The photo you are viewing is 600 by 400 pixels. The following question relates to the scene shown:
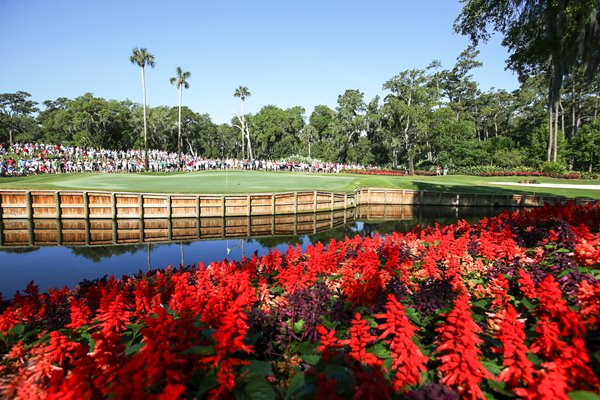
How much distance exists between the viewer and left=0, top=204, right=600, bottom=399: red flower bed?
7.94 ft

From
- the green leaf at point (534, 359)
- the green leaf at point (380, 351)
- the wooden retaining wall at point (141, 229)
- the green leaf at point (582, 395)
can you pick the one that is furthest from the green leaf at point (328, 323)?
the wooden retaining wall at point (141, 229)

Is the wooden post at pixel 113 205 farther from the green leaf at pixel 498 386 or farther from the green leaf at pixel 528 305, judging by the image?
the green leaf at pixel 498 386

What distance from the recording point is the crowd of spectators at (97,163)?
4016 cm

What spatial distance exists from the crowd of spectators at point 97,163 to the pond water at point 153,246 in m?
22.1

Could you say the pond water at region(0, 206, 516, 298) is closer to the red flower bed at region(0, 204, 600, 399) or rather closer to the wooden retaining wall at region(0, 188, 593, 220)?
the wooden retaining wall at region(0, 188, 593, 220)

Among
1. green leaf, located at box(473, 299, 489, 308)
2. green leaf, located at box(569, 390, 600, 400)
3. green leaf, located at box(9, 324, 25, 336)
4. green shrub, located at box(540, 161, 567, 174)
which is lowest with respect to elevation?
green leaf, located at box(9, 324, 25, 336)

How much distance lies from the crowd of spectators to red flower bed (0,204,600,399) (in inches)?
1716

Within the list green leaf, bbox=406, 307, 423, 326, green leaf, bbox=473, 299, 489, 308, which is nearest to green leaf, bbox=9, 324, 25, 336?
green leaf, bbox=406, 307, 423, 326

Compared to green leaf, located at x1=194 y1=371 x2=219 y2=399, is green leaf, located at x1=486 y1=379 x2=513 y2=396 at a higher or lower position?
higher

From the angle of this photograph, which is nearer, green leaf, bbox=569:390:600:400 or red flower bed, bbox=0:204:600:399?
green leaf, bbox=569:390:600:400

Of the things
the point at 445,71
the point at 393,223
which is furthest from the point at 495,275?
the point at 445,71

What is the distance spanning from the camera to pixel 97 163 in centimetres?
4497

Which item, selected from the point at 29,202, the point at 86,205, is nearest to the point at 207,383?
the point at 86,205

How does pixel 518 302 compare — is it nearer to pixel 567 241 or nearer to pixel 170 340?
pixel 567 241
